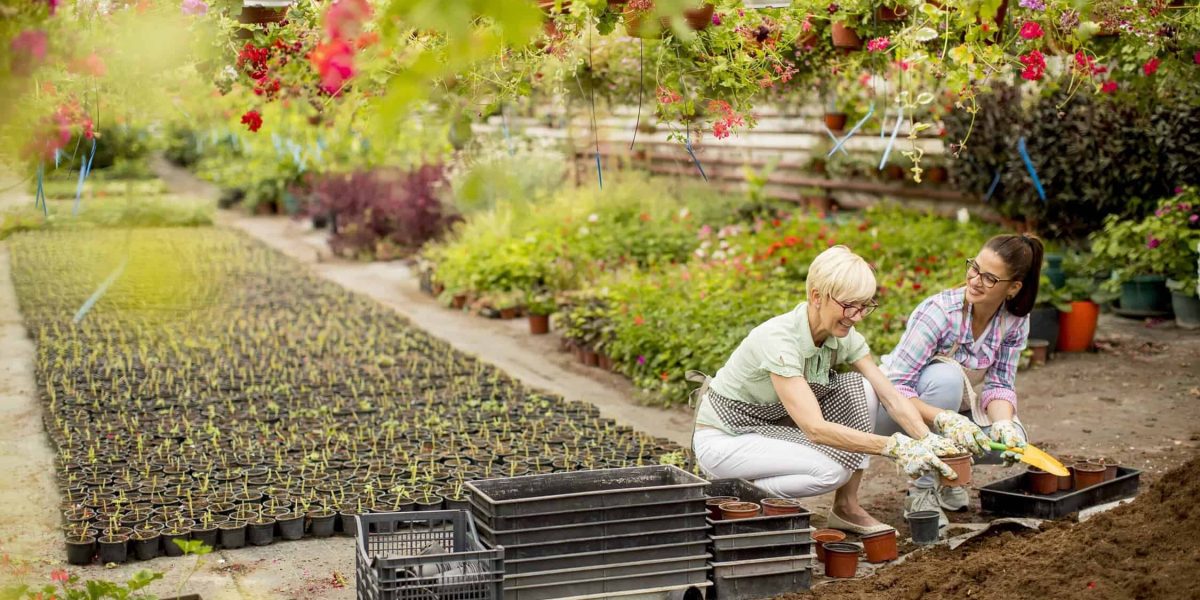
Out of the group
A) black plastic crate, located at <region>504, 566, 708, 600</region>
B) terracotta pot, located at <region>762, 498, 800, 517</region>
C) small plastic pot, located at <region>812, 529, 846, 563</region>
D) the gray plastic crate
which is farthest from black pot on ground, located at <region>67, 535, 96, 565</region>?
small plastic pot, located at <region>812, 529, 846, 563</region>

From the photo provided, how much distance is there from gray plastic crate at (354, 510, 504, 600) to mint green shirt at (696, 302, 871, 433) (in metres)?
0.98

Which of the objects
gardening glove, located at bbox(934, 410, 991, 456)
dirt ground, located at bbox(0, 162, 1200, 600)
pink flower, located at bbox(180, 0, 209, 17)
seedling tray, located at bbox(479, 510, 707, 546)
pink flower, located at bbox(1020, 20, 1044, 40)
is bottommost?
dirt ground, located at bbox(0, 162, 1200, 600)

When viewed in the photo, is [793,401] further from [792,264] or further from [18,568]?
[792,264]

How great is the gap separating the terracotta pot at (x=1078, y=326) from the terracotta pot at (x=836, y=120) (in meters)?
3.53

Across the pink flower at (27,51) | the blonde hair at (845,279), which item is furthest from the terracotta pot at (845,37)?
the pink flower at (27,51)

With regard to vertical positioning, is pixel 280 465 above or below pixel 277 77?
below

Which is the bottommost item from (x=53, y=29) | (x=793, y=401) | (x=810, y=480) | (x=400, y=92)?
(x=810, y=480)

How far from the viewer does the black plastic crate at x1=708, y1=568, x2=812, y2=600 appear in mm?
3324

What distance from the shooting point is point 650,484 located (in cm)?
349

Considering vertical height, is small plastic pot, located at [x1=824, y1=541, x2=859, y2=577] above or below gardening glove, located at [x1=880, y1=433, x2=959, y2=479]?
below

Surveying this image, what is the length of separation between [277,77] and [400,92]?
409 cm

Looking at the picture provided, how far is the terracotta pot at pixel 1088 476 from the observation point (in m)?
4.18

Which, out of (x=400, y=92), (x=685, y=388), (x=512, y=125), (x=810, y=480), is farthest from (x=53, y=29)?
(x=512, y=125)

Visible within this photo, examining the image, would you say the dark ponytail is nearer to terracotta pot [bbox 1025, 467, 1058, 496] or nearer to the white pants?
terracotta pot [bbox 1025, 467, 1058, 496]
